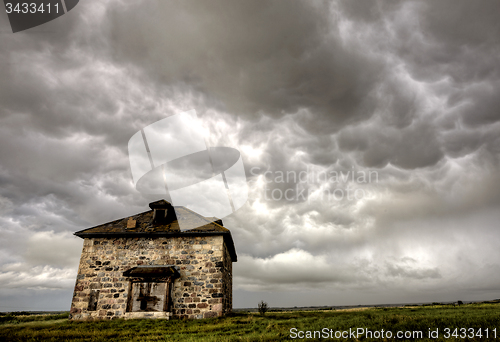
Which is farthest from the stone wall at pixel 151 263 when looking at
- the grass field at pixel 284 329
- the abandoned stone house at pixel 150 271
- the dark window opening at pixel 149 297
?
the grass field at pixel 284 329

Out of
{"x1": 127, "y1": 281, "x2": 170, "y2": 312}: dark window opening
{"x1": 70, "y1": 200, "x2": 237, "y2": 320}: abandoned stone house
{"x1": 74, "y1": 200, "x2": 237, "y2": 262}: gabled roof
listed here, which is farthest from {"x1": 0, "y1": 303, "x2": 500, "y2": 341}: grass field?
{"x1": 74, "y1": 200, "x2": 237, "y2": 262}: gabled roof

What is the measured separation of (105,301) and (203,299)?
581cm

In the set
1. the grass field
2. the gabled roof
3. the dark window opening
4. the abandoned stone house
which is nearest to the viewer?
the grass field

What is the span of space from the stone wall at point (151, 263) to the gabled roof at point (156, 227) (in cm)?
37

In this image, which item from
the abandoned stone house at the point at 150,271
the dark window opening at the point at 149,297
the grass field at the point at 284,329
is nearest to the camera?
the grass field at the point at 284,329

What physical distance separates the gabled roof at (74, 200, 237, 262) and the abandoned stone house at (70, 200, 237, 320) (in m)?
0.06

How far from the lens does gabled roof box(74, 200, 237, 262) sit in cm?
1716

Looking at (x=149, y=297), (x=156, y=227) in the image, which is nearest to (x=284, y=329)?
(x=149, y=297)

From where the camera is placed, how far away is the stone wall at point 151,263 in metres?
15.8

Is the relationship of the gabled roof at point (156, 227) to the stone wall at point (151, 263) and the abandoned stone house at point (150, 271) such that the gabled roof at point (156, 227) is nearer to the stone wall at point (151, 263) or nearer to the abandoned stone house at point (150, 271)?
the abandoned stone house at point (150, 271)

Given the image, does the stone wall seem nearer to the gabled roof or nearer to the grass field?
the gabled roof

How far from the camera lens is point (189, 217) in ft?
61.8

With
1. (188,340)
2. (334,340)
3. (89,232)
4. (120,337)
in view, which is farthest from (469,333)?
(89,232)

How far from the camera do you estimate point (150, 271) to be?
1598cm
